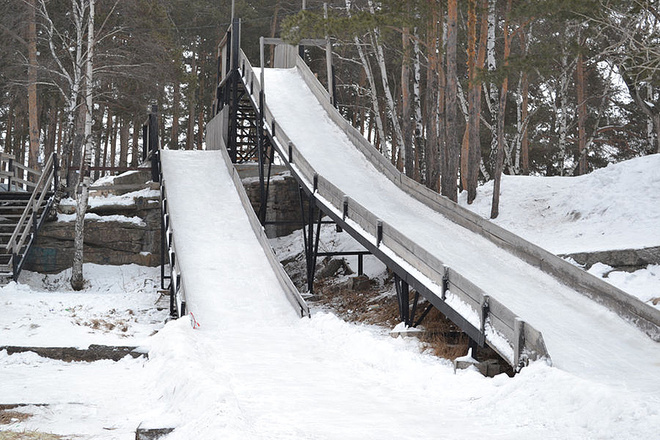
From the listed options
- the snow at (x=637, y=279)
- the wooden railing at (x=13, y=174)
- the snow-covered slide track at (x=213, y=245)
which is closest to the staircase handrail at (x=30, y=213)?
the wooden railing at (x=13, y=174)

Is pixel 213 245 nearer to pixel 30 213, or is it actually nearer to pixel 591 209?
pixel 30 213

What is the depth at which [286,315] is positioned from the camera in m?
13.5

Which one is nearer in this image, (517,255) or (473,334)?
(473,334)

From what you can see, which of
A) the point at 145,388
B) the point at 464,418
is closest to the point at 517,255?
the point at 464,418

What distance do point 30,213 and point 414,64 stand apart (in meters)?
14.9

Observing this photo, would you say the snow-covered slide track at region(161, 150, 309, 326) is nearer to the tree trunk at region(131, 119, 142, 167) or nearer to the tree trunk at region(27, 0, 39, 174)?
the tree trunk at region(27, 0, 39, 174)

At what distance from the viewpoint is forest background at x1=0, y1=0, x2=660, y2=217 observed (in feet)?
60.4

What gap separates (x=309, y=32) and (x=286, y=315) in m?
9.57

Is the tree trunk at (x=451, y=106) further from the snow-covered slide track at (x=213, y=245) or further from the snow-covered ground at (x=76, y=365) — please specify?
the snow-covered ground at (x=76, y=365)

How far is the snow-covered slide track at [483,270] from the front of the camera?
8.56m

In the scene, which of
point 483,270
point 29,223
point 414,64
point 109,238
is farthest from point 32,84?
point 483,270

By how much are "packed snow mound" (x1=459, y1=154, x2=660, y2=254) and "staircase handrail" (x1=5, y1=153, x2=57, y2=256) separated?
1299 centimetres

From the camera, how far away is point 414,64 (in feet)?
86.2

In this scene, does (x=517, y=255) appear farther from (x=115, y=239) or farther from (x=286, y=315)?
(x=115, y=239)
